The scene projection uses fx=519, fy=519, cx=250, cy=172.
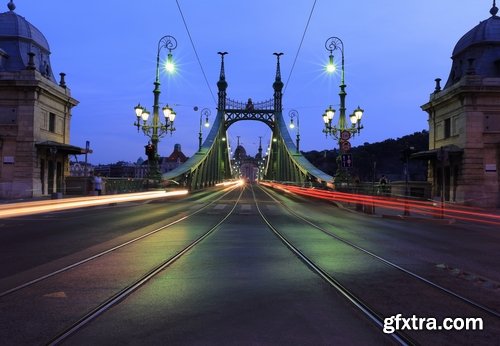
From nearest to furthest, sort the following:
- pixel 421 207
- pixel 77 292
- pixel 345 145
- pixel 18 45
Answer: pixel 77 292 < pixel 421 207 < pixel 345 145 < pixel 18 45

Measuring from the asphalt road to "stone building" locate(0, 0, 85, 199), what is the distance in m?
25.4

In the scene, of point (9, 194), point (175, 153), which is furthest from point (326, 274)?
point (175, 153)

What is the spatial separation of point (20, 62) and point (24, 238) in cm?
3201

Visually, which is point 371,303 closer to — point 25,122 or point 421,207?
point 421,207

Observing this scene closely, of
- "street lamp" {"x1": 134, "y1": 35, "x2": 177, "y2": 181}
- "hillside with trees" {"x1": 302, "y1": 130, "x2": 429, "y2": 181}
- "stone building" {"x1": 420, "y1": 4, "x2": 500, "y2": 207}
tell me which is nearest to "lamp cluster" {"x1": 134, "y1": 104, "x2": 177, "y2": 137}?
"street lamp" {"x1": 134, "y1": 35, "x2": 177, "y2": 181}

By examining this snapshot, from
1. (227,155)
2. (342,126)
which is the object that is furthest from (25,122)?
(227,155)

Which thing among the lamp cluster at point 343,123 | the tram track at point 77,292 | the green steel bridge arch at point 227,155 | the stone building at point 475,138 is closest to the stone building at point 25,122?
the green steel bridge arch at point 227,155

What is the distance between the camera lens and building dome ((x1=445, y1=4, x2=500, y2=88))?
37.0 meters

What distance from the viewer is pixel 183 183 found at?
54906 millimetres

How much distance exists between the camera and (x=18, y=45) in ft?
136

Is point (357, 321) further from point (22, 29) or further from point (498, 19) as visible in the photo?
point (22, 29)

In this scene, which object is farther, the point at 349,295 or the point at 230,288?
the point at 230,288

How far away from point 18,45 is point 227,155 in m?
79.5

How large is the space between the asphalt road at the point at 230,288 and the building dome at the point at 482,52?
87.5 feet
